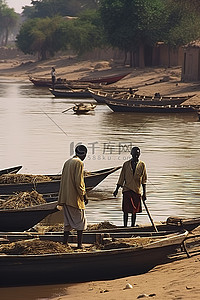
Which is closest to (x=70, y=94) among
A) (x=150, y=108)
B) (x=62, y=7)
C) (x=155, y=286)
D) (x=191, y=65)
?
(x=191, y=65)

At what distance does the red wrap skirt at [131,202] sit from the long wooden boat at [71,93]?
33.2 metres

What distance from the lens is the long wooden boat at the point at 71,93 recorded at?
4357cm

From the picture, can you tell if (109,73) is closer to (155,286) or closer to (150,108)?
(150,108)

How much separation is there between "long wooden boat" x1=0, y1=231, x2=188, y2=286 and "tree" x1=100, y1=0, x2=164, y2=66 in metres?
45.4

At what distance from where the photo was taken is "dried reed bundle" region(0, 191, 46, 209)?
11641 millimetres

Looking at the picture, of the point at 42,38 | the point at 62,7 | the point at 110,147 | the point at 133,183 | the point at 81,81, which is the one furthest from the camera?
the point at 62,7

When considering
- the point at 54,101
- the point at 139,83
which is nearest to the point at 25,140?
the point at 54,101

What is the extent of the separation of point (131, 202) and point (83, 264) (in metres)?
1.87

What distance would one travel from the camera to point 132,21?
54.5 meters

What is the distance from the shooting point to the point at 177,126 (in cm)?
2884

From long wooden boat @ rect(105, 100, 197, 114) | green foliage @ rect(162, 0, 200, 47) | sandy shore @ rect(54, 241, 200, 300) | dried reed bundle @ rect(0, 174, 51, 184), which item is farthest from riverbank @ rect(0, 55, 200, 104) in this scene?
sandy shore @ rect(54, 241, 200, 300)

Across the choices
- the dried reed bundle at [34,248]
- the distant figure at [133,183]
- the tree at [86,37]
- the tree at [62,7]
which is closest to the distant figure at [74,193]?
the dried reed bundle at [34,248]

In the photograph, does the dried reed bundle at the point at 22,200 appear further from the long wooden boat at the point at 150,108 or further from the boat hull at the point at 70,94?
the boat hull at the point at 70,94

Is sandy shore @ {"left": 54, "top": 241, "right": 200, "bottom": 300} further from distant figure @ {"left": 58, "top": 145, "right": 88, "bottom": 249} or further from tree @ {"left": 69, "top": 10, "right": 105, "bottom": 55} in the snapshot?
tree @ {"left": 69, "top": 10, "right": 105, "bottom": 55}
